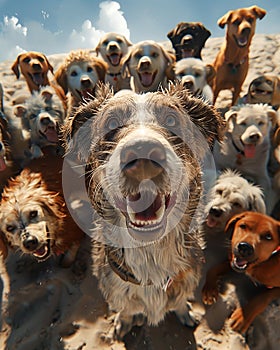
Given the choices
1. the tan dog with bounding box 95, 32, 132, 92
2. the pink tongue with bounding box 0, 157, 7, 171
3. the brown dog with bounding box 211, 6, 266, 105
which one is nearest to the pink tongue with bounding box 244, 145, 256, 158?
→ the brown dog with bounding box 211, 6, 266, 105

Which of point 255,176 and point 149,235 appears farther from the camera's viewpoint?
point 255,176

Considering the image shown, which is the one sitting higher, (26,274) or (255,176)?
(255,176)

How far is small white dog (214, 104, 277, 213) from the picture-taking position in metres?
3.61

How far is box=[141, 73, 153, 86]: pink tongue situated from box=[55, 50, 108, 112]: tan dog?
2.05 ft

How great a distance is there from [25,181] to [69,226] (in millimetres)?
660

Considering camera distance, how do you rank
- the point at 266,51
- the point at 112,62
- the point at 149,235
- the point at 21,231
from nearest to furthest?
1. the point at 149,235
2. the point at 21,231
3. the point at 112,62
4. the point at 266,51

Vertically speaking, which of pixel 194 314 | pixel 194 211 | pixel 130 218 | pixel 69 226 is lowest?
pixel 194 314

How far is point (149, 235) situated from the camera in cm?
180

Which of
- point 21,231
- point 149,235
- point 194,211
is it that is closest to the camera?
point 149,235

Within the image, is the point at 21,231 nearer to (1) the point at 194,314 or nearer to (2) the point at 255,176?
(1) the point at 194,314

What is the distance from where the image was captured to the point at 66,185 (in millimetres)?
3213

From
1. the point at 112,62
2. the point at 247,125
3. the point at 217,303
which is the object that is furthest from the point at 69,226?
the point at 112,62

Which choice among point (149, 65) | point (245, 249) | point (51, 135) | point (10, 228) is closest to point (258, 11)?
point (149, 65)

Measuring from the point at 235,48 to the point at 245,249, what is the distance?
3.59 m
